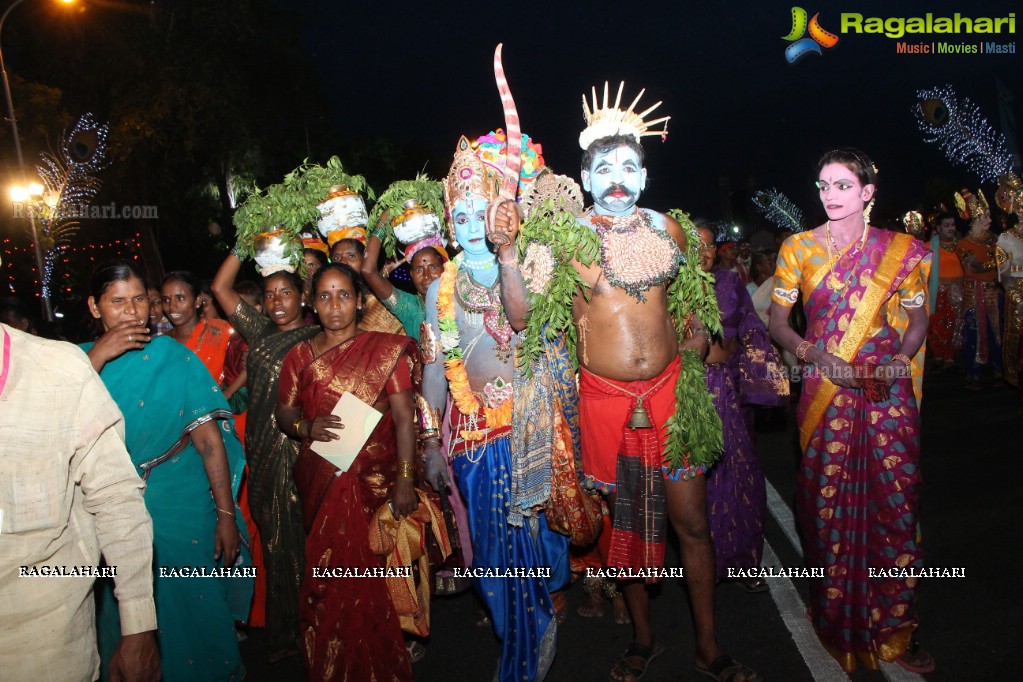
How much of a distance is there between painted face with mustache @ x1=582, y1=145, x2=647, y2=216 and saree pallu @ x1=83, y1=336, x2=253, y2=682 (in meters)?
2.12

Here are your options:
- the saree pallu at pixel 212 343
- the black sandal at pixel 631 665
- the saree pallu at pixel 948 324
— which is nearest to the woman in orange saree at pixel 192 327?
the saree pallu at pixel 212 343

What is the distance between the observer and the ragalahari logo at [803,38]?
470 inches

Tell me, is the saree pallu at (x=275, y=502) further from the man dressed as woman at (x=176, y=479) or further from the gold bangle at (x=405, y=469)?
the gold bangle at (x=405, y=469)

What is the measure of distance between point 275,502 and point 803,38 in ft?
37.2

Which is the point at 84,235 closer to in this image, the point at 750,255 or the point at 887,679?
the point at 750,255

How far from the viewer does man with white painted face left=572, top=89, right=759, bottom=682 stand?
3645 millimetres

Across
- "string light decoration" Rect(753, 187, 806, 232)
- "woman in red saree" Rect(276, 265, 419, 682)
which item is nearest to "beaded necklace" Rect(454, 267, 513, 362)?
"woman in red saree" Rect(276, 265, 419, 682)

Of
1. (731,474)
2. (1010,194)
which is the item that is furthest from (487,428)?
(1010,194)

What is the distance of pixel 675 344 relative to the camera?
12.5ft

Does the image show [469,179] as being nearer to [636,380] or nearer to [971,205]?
[636,380]

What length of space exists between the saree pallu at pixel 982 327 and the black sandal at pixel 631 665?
8.76 meters

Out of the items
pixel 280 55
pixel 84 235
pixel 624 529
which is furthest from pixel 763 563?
pixel 280 55

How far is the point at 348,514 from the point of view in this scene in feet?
12.8

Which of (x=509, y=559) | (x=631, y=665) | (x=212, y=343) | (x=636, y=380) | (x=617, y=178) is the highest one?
(x=617, y=178)
